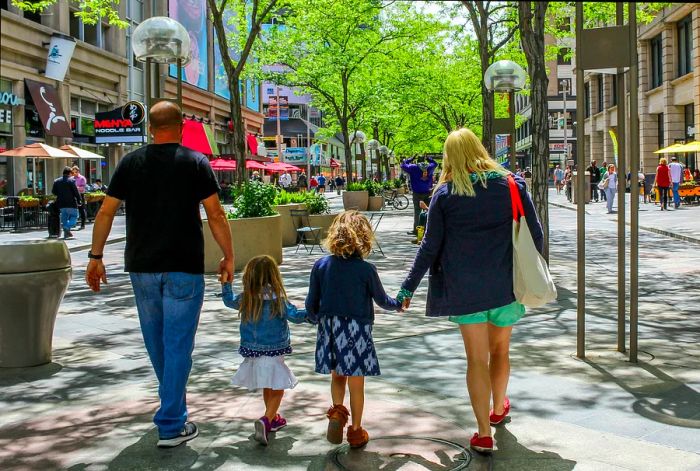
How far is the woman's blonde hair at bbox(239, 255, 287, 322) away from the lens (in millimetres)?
4910

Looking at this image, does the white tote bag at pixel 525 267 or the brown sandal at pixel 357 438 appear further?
the brown sandal at pixel 357 438

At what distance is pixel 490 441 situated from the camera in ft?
15.0

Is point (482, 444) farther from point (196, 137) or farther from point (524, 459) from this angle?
point (196, 137)

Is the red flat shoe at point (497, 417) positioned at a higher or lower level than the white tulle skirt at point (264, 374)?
lower

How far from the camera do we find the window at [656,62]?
4475 cm

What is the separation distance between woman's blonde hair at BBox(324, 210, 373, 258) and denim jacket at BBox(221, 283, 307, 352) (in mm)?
479

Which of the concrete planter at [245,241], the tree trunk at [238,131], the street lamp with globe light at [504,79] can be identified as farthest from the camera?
the tree trunk at [238,131]

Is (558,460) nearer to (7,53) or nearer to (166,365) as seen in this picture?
(166,365)

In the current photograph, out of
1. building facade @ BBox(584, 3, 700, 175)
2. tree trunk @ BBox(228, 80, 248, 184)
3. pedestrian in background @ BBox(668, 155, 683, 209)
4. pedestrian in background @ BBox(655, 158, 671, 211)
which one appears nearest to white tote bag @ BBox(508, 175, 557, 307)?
tree trunk @ BBox(228, 80, 248, 184)

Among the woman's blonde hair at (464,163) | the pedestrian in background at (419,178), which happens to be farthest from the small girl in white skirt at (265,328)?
the pedestrian in background at (419,178)

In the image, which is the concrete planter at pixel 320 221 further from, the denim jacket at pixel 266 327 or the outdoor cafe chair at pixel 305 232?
the denim jacket at pixel 266 327

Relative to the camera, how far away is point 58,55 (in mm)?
31688

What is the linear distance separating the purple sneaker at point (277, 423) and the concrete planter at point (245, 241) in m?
8.51

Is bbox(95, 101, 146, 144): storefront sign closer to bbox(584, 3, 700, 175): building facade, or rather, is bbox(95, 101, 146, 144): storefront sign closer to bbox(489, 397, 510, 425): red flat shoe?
bbox(584, 3, 700, 175): building facade
